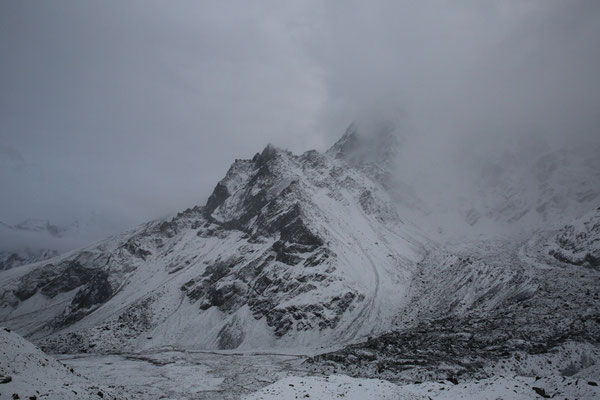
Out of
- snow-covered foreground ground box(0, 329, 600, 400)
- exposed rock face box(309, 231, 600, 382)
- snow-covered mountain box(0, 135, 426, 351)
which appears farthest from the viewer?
snow-covered mountain box(0, 135, 426, 351)

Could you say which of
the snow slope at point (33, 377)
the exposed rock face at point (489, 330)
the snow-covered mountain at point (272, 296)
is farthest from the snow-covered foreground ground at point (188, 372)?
the snow slope at point (33, 377)

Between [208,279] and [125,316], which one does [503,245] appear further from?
[125,316]

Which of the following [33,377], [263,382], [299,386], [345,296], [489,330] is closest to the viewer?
[33,377]

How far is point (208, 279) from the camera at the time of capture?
574 ft

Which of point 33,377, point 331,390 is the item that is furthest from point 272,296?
point 33,377

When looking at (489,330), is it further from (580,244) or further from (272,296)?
(272,296)

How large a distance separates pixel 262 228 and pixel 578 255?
464ft

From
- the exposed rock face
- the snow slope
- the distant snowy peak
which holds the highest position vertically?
the distant snowy peak

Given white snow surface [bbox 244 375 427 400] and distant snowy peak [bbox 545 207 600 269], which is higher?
distant snowy peak [bbox 545 207 600 269]

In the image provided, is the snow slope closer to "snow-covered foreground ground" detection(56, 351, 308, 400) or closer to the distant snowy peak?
"snow-covered foreground ground" detection(56, 351, 308, 400)

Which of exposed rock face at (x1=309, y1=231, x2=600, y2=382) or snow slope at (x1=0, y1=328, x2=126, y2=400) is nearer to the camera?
snow slope at (x1=0, y1=328, x2=126, y2=400)

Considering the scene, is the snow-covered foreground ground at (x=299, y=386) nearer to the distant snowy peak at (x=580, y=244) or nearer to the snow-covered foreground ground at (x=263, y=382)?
the snow-covered foreground ground at (x=263, y=382)

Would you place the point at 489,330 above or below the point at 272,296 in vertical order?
above

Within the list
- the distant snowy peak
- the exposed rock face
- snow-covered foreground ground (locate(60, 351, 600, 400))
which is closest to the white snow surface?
snow-covered foreground ground (locate(60, 351, 600, 400))
